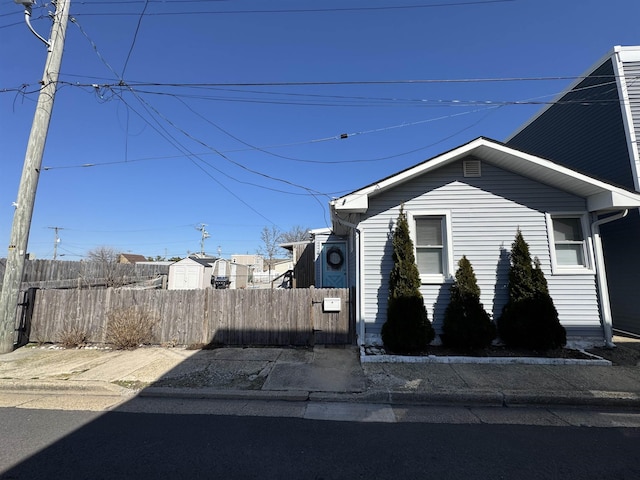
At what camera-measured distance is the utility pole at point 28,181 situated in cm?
690

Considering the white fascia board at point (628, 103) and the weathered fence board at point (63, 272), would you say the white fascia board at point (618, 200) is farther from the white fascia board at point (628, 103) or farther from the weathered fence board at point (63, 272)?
the weathered fence board at point (63, 272)

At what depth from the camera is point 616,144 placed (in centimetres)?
866

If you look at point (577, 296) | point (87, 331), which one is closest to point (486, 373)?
point (577, 296)

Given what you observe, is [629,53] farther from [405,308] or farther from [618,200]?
[405,308]

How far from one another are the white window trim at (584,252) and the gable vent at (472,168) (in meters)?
1.82

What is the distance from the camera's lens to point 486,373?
548 centimetres

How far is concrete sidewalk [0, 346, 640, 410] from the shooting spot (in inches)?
182

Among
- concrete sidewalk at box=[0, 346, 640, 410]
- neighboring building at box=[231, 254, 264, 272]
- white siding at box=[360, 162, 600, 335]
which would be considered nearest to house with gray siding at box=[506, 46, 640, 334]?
white siding at box=[360, 162, 600, 335]

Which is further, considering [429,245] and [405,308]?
[429,245]

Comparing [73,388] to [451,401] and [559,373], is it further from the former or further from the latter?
[559,373]

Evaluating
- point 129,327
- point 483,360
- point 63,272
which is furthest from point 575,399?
point 63,272

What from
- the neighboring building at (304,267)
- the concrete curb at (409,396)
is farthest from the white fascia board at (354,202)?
the neighboring building at (304,267)

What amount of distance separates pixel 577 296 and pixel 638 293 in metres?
2.75

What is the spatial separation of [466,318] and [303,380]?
3567mm
